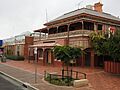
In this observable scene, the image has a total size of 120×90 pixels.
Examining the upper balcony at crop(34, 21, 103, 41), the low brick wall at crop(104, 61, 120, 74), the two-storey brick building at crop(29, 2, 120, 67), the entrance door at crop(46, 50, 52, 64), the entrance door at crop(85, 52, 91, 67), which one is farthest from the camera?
the entrance door at crop(46, 50, 52, 64)

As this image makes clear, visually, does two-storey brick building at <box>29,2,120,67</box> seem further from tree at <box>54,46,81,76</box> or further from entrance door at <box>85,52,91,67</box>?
tree at <box>54,46,81,76</box>

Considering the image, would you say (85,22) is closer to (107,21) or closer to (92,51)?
(107,21)

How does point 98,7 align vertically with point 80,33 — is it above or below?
above

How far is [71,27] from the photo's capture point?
37.9 m

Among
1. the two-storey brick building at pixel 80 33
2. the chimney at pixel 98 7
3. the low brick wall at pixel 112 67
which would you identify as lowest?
the low brick wall at pixel 112 67

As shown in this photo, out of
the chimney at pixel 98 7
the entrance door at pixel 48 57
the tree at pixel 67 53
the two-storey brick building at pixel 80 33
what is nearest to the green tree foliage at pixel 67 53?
the tree at pixel 67 53

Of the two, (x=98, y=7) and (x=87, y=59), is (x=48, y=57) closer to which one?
(x=87, y=59)

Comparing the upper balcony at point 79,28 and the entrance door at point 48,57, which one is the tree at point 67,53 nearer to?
the upper balcony at point 79,28

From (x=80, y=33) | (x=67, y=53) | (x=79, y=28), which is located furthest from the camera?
(x=79, y=28)

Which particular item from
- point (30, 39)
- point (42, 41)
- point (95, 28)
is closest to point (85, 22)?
point (95, 28)

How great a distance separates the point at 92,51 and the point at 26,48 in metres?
22.4

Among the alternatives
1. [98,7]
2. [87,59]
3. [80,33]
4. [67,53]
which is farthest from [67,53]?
[98,7]

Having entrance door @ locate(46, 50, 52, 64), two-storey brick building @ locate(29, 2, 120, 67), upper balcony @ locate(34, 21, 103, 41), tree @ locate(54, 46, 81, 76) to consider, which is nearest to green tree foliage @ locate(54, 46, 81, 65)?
tree @ locate(54, 46, 81, 76)

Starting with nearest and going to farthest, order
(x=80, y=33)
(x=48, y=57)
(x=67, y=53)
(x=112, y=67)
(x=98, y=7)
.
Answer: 1. (x=67, y=53)
2. (x=112, y=67)
3. (x=80, y=33)
4. (x=48, y=57)
5. (x=98, y=7)
